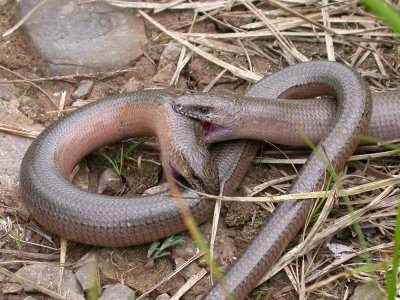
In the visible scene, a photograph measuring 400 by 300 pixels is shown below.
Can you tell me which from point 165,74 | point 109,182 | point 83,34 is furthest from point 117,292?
point 83,34

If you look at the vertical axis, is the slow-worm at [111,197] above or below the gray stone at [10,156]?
above

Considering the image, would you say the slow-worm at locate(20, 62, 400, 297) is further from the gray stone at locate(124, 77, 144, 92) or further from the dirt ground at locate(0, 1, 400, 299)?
the gray stone at locate(124, 77, 144, 92)

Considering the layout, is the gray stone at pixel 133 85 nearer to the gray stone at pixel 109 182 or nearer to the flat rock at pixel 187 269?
the gray stone at pixel 109 182

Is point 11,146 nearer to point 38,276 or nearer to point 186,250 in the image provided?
point 38,276

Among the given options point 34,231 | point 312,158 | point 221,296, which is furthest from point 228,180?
point 34,231

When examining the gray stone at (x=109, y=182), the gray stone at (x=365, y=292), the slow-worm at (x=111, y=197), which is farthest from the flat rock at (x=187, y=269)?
the gray stone at (x=365, y=292)

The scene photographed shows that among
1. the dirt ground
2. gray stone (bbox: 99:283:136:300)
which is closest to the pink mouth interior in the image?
the dirt ground

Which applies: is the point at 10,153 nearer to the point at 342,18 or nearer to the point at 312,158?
the point at 312,158
